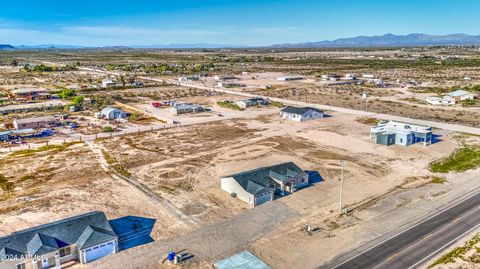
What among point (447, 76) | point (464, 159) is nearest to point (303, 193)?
point (464, 159)

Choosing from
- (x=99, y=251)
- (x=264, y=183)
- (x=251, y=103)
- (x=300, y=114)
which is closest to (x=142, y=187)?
(x=99, y=251)

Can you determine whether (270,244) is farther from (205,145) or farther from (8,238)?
(205,145)

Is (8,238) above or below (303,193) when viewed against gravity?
above

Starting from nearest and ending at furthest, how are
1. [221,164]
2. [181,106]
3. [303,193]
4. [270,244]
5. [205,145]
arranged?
[270,244], [303,193], [221,164], [205,145], [181,106]

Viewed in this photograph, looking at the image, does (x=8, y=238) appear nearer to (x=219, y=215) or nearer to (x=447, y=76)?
(x=219, y=215)

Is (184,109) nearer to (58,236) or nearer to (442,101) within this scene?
(58,236)

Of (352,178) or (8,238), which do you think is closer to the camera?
(8,238)

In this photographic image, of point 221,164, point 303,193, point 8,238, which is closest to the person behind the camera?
point 8,238
